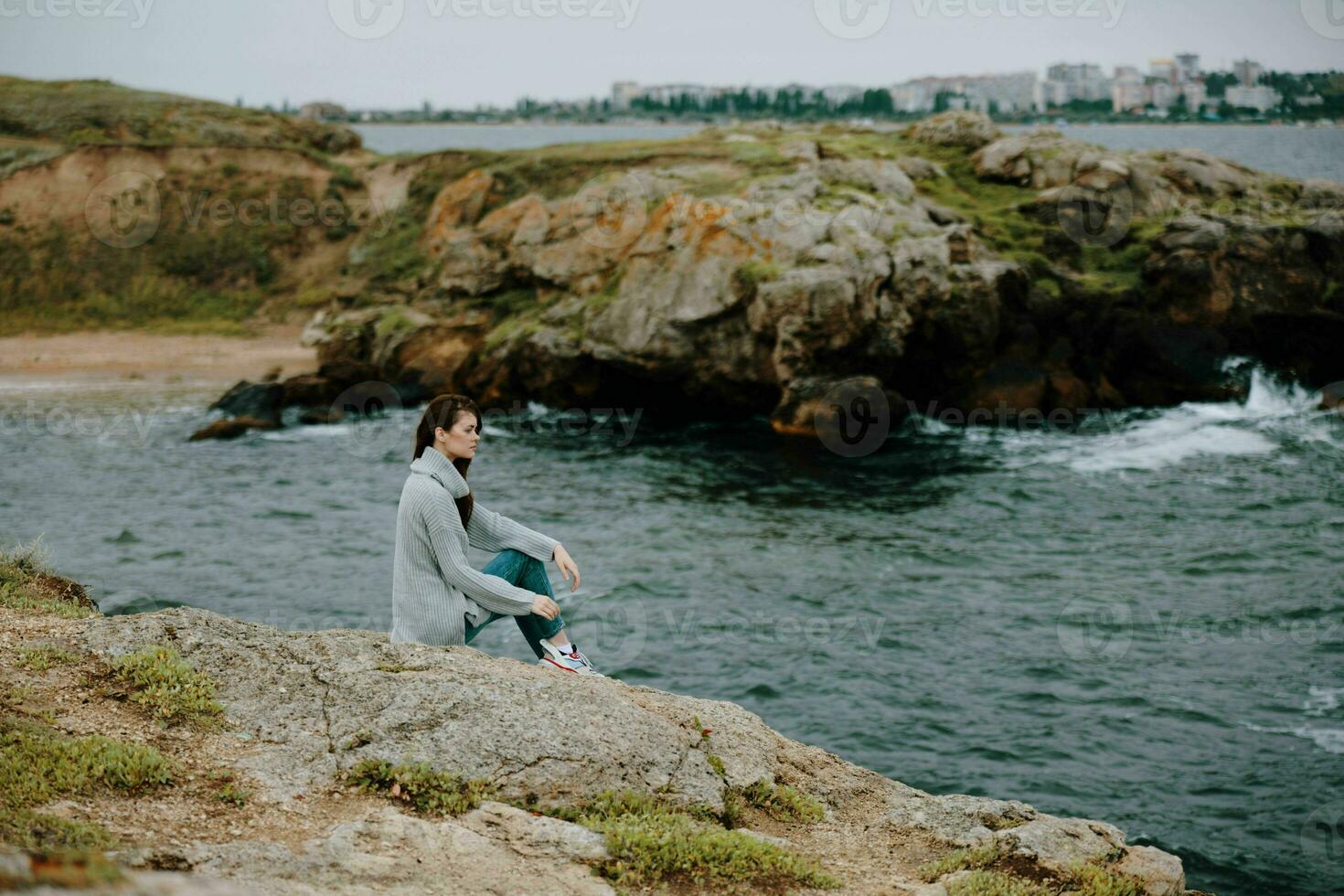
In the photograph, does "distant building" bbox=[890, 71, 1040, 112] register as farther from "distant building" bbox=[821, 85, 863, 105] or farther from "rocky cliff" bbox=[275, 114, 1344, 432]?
"rocky cliff" bbox=[275, 114, 1344, 432]

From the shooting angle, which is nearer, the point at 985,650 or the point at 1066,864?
the point at 1066,864

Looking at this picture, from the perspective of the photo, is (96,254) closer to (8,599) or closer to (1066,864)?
(8,599)

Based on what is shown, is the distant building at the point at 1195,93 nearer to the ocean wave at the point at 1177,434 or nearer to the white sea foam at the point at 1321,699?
the ocean wave at the point at 1177,434

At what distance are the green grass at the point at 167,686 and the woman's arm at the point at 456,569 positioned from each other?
1.98 metres

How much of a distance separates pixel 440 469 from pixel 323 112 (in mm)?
166859

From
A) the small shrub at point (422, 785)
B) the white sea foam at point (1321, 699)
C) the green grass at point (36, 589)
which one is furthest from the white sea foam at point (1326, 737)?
the green grass at point (36, 589)

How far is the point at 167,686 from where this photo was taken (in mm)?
8383

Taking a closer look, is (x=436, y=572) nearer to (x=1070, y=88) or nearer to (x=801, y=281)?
(x=801, y=281)

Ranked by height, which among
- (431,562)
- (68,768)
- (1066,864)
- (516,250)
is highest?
(516,250)

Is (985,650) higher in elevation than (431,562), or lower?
lower

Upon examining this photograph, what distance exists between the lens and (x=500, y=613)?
9.93m

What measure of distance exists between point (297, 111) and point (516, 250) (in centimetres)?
13054

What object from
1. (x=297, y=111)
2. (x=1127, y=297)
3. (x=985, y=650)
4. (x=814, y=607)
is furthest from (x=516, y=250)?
(x=297, y=111)

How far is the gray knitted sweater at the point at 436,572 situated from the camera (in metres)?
9.42
